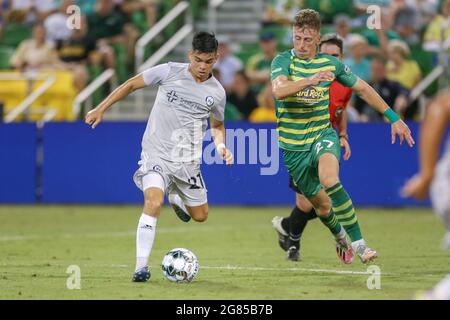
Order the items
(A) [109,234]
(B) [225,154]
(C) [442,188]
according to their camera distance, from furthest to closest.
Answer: (A) [109,234], (B) [225,154], (C) [442,188]

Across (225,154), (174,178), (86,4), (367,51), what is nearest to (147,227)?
(174,178)

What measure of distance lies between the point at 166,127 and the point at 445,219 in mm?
3993

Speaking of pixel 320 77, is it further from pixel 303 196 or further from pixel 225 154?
pixel 303 196

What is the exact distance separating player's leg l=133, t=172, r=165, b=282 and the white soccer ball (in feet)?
0.59

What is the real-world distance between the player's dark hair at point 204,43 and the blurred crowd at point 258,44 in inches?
348

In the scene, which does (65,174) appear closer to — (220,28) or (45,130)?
(45,130)

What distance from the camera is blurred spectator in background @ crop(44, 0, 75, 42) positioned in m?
21.6

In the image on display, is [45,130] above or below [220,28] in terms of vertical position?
below

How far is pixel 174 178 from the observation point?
9867mm

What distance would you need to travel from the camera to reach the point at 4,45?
22609 millimetres

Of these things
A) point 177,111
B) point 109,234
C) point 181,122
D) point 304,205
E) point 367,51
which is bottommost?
point 109,234

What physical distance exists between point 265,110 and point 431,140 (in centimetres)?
1265
